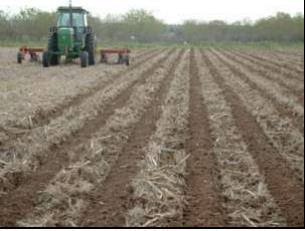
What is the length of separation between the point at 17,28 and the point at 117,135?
2.15 m

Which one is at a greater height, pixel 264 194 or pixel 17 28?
pixel 17 28

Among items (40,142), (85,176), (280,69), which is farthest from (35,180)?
(280,69)

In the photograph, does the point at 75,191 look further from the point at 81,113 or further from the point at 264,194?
the point at 81,113

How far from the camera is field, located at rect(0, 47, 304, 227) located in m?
3.75

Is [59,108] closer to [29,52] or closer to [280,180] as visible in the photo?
[280,180]

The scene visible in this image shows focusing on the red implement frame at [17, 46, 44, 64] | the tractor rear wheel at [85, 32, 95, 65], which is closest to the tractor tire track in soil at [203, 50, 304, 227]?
the tractor rear wheel at [85, 32, 95, 65]

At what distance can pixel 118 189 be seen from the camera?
485 cm

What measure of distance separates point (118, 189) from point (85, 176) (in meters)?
0.52

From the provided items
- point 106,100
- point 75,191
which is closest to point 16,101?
point 106,100

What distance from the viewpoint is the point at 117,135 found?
702 cm

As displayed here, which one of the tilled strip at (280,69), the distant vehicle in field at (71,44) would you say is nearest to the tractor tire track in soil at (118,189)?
the tilled strip at (280,69)

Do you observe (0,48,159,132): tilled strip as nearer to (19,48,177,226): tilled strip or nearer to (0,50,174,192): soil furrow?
(0,50,174,192): soil furrow

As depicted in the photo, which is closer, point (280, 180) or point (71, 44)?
point (280, 180)

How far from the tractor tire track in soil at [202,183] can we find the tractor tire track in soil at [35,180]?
129 centimetres
